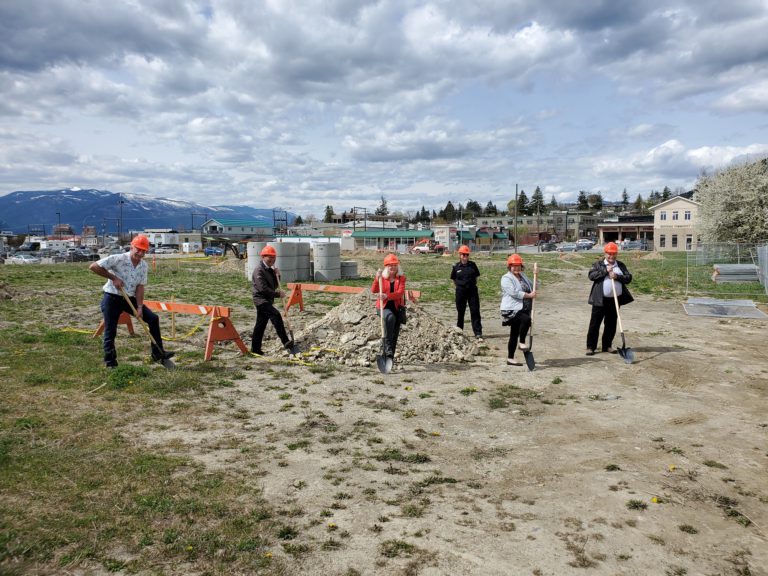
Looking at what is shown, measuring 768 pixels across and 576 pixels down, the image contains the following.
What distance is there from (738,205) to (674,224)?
4753cm

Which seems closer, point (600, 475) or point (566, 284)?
point (600, 475)

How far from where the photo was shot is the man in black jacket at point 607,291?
31.8 feet

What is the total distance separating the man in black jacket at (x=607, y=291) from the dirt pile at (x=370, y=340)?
231cm

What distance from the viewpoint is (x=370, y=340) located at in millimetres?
9617

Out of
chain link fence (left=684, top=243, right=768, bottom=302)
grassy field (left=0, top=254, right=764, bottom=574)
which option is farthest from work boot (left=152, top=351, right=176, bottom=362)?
chain link fence (left=684, top=243, right=768, bottom=302)

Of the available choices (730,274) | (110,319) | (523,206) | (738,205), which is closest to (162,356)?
(110,319)

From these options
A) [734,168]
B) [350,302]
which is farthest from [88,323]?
[734,168]

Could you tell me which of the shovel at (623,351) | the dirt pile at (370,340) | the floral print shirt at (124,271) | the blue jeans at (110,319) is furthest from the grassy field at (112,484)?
the shovel at (623,351)

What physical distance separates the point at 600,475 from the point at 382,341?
4.67 metres

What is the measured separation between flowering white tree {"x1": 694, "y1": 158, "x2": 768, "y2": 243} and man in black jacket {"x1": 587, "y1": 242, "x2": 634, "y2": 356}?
32.5 meters

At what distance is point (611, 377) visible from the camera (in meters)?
8.48

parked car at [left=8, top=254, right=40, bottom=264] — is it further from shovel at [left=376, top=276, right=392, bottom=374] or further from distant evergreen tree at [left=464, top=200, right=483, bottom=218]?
distant evergreen tree at [left=464, top=200, right=483, bottom=218]

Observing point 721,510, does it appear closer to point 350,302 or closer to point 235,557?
point 235,557

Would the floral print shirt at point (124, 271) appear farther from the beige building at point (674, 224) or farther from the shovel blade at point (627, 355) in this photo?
the beige building at point (674, 224)
